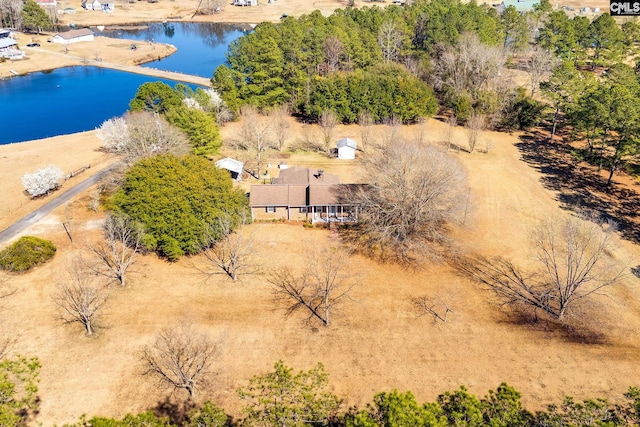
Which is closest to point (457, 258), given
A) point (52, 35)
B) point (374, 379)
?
point (374, 379)

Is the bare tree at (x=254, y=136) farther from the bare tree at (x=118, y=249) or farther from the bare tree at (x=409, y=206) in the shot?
the bare tree at (x=118, y=249)

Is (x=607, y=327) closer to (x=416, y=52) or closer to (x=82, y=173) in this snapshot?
(x=82, y=173)

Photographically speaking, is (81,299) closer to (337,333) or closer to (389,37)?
(337,333)

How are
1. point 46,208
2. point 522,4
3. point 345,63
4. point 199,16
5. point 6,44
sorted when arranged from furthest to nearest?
1. point 199,16
2. point 522,4
3. point 6,44
4. point 345,63
5. point 46,208

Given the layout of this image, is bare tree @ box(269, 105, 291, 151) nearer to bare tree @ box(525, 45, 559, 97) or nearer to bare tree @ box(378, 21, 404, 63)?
bare tree @ box(378, 21, 404, 63)

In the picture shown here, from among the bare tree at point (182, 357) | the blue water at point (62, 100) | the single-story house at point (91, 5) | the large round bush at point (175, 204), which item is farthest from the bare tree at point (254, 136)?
the single-story house at point (91, 5)

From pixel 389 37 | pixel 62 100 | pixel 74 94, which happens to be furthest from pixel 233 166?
pixel 74 94
